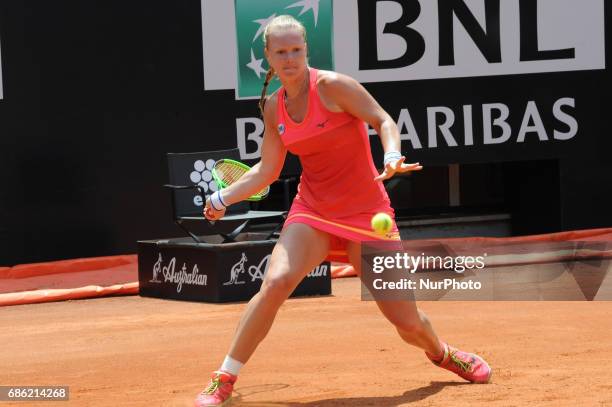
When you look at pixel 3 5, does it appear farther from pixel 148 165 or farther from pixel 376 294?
pixel 376 294

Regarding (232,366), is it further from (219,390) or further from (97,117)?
(97,117)

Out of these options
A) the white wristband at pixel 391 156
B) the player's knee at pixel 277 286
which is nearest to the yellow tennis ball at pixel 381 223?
the white wristband at pixel 391 156

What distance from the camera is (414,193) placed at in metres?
10.6

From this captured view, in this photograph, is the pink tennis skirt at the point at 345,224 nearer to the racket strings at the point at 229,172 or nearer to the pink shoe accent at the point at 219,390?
the pink shoe accent at the point at 219,390

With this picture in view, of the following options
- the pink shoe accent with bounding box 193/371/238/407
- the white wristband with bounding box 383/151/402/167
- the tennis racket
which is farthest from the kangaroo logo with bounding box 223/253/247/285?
the white wristband with bounding box 383/151/402/167

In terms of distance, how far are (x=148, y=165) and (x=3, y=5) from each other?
177 centimetres

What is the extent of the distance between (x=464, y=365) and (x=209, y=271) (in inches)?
135

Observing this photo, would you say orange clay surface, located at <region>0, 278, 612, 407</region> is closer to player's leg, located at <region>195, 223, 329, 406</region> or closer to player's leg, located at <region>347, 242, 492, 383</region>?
player's leg, located at <region>347, 242, 492, 383</region>

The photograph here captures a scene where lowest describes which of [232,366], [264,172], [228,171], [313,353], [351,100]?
[313,353]

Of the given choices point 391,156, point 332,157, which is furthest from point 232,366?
point 391,156

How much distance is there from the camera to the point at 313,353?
572 centimetres

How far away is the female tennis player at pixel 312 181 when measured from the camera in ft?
13.9

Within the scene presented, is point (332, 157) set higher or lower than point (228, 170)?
higher

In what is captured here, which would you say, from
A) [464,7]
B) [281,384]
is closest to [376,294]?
[281,384]
